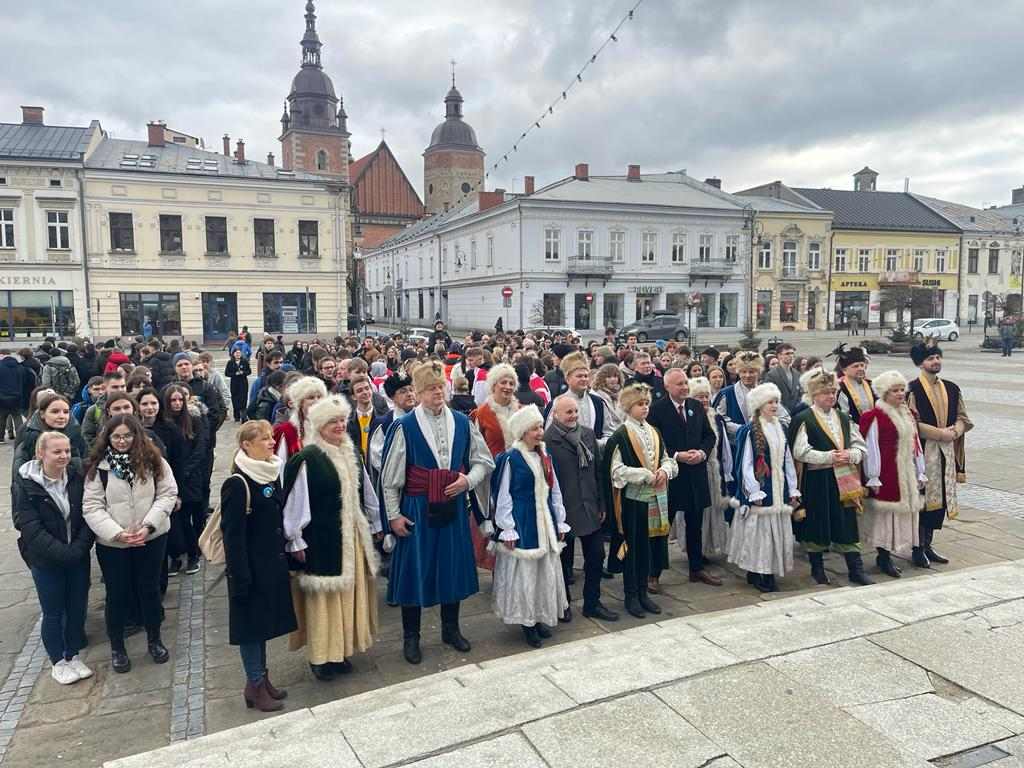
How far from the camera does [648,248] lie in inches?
1788

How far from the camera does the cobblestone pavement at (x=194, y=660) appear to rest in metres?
4.05

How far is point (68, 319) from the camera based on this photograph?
33219 millimetres

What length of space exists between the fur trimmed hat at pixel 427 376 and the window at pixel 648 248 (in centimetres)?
4193

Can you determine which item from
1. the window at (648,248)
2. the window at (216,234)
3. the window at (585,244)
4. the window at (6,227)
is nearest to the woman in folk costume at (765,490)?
the window at (216,234)

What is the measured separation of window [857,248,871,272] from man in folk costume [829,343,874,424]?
5126 centimetres

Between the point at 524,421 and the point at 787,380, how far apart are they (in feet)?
17.0

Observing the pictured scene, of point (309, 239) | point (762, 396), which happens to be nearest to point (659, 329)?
point (309, 239)

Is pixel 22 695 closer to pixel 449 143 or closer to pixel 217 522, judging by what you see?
pixel 217 522

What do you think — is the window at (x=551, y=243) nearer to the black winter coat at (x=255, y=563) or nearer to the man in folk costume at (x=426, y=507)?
the man in folk costume at (x=426, y=507)

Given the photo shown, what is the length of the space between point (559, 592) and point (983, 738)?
2.49m

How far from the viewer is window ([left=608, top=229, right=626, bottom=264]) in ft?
146

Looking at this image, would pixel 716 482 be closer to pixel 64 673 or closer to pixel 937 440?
pixel 937 440

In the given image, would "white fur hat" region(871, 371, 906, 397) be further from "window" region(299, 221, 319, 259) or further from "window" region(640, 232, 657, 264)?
"window" region(640, 232, 657, 264)

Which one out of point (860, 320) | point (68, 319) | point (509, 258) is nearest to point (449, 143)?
point (509, 258)
